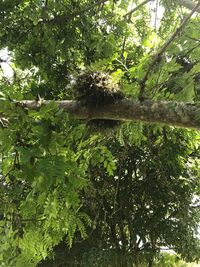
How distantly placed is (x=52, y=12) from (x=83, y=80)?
2.36 meters

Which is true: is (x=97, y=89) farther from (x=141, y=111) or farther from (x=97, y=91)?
(x=141, y=111)

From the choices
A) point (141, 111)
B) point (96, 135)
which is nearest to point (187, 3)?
point (96, 135)

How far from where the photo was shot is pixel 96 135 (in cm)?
331

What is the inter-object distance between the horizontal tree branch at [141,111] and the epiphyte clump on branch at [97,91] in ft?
0.12

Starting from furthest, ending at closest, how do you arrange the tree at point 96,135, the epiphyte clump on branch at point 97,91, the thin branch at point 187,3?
the thin branch at point 187,3 → the epiphyte clump on branch at point 97,91 → the tree at point 96,135

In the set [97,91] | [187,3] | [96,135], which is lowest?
[96,135]

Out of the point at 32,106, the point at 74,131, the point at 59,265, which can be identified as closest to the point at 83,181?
the point at 74,131

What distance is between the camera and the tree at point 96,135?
259 centimetres

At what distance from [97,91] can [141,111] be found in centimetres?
37

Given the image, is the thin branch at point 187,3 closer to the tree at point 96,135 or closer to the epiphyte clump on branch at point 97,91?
the tree at point 96,135

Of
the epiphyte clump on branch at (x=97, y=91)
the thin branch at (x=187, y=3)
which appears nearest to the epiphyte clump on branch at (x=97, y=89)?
the epiphyte clump on branch at (x=97, y=91)

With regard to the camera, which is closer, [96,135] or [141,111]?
[141,111]

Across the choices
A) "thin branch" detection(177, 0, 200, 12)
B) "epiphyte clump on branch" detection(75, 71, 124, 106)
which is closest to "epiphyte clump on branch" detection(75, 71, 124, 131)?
"epiphyte clump on branch" detection(75, 71, 124, 106)

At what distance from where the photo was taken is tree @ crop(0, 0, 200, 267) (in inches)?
102
